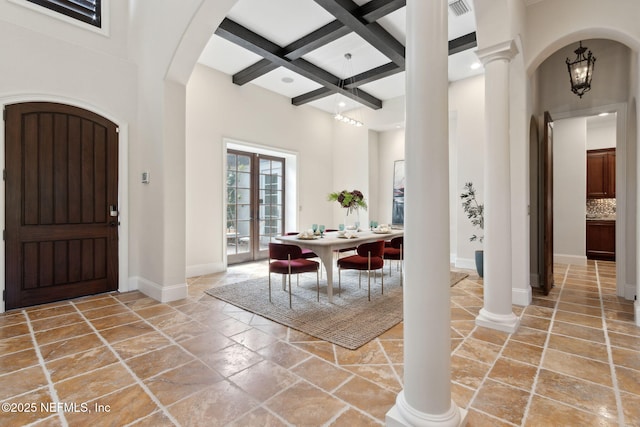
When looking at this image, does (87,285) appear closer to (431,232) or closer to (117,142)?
(117,142)

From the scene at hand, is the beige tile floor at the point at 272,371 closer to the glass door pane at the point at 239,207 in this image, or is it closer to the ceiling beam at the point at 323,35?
the glass door pane at the point at 239,207

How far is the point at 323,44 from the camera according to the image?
4.25 metres

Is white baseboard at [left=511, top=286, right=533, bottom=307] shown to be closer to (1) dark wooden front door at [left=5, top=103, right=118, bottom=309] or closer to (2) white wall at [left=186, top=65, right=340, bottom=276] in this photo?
(2) white wall at [left=186, top=65, right=340, bottom=276]

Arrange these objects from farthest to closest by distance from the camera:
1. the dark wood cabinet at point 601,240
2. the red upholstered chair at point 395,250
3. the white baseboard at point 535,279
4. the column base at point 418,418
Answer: the dark wood cabinet at point 601,240
the red upholstered chair at point 395,250
the white baseboard at point 535,279
the column base at point 418,418

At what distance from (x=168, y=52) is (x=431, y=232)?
3.71 metres

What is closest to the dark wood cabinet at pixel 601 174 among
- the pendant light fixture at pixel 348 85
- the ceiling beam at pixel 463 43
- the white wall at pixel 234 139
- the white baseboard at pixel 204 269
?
the ceiling beam at pixel 463 43

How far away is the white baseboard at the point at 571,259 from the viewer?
576 cm

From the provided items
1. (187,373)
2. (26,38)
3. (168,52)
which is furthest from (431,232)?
(26,38)

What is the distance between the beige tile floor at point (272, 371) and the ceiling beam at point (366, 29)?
11.4 ft

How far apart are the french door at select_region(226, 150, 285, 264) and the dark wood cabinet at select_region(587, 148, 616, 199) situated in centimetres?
669

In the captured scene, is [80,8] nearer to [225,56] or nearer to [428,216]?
[225,56]

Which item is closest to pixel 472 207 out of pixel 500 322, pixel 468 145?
pixel 468 145

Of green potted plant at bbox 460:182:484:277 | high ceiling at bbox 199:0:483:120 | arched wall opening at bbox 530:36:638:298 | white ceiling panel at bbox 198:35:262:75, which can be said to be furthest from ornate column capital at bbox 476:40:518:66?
white ceiling panel at bbox 198:35:262:75

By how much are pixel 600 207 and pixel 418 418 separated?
24.3 ft
